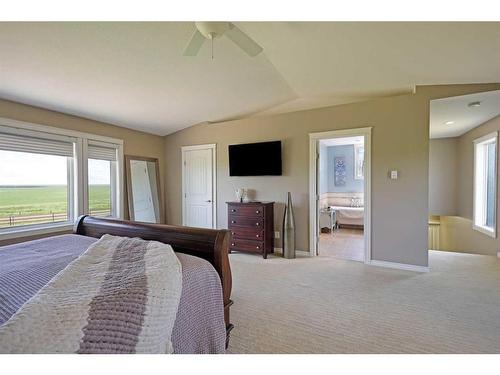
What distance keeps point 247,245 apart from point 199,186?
65.3 inches

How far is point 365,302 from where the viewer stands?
2484mm

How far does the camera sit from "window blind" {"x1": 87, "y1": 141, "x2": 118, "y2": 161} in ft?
13.4

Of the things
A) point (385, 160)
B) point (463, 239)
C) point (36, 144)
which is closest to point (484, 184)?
point (463, 239)

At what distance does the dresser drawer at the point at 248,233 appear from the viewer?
406 cm

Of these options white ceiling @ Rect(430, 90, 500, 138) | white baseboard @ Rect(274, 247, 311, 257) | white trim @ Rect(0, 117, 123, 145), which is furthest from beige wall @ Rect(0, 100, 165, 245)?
white ceiling @ Rect(430, 90, 500, 138)

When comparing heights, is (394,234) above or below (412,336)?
above

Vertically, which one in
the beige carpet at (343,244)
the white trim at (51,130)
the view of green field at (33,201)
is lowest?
the beige carpet at (343,244)

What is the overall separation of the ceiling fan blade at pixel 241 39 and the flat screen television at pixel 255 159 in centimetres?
215

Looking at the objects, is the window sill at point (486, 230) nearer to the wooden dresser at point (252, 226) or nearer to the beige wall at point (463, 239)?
the beige wall at point (463, 239)

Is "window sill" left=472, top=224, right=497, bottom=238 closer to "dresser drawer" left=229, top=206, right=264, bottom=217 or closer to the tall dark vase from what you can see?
the tall dark vase

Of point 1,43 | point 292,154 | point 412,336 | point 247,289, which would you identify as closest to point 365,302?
point 412,336

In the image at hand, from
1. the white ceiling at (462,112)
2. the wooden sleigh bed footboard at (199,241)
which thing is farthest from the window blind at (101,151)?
the white ceiling at (462,112)

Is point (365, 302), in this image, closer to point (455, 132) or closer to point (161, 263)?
point (161, 263)
